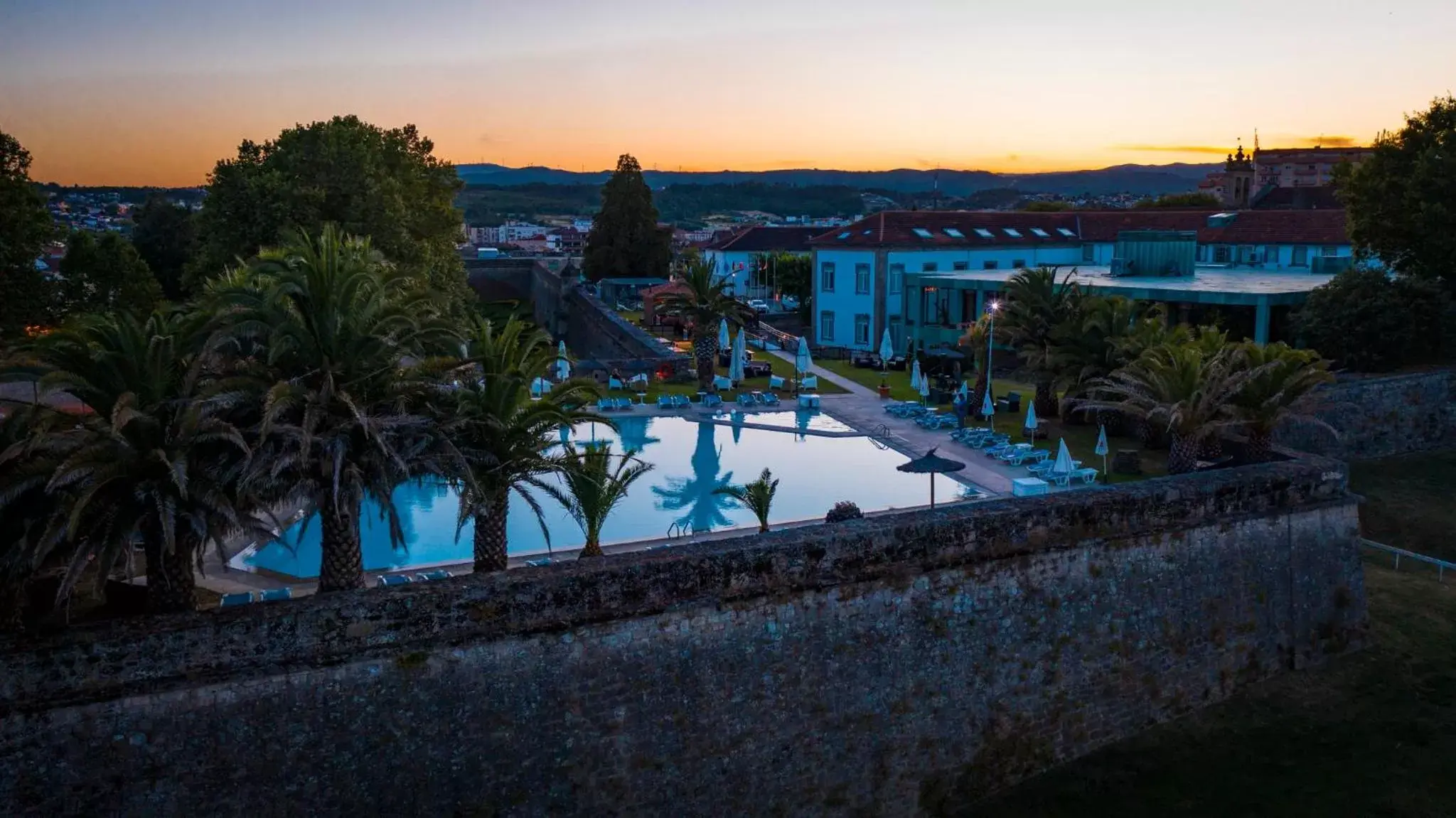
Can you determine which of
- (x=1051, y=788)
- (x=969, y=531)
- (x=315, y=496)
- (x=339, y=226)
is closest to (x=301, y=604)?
(x=315, y=496)

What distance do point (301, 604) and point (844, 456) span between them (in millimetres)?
17447

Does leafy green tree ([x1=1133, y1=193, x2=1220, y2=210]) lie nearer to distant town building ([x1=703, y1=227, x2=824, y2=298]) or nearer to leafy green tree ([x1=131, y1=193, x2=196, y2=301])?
distant town building ([x1=703, y1=227, x2=824, y2=298])

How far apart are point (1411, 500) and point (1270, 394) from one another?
1048 centimetres

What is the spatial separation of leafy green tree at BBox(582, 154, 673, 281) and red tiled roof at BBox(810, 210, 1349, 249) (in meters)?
14.9

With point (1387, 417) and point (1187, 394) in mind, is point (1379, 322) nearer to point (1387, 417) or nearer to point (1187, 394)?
point (1387, 417)

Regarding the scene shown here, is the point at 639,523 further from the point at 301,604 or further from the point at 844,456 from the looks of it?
the point at 301,604

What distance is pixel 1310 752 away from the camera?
555 inches

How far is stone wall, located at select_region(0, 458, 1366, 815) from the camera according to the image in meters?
9.27

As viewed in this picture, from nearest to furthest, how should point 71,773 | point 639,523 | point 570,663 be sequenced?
point 71,773 → point 570,663 → point 639,523

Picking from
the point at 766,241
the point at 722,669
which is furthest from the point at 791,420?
the point at 766,241

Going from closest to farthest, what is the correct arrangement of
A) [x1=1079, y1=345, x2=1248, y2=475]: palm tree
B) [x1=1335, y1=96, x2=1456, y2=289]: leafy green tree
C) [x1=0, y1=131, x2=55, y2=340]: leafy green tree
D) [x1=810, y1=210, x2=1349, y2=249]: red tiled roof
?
Result: [x1=1079, y1=345, x2=1248, y2=475]: palm tree → [x1=0, y1=131, x2=55, y2=340]: leafy green tree → [x1=1335, y1=96, x2=1456, y2=289]: leafy green tree → [x1=810, y1=210, x2=1349, y2=249]: red tiled roof

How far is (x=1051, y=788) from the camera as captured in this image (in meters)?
13.2

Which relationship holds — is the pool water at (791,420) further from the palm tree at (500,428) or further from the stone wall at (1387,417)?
the palm tree at (500,428)

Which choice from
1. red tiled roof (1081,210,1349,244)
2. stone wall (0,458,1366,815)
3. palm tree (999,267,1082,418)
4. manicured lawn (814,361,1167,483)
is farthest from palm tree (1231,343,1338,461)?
red tiled roof (1081,210,1349,244)
